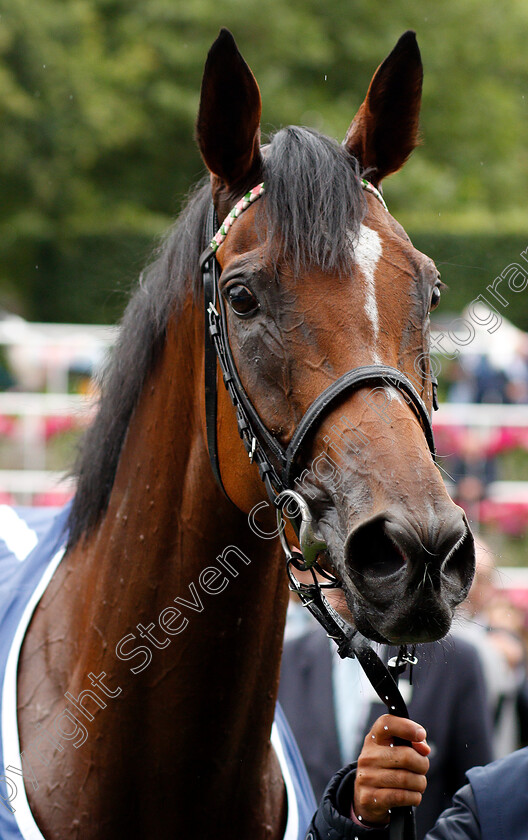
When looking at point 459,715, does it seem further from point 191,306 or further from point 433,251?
point 433,251

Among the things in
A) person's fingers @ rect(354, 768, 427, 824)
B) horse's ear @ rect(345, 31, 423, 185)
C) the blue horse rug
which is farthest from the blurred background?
person's fingers @ rect(354, 768, 427, 824)

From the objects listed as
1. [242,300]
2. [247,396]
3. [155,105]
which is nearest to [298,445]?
[247,396]

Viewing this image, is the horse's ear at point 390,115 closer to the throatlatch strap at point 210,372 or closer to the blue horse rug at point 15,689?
the throatlatch strap at point 210,372

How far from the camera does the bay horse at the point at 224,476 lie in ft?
5.98

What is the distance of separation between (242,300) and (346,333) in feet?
0.85

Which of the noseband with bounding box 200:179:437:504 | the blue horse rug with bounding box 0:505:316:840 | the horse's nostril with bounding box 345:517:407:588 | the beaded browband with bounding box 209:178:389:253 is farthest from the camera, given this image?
the blue horse rug with bounding box 0:505:316:840

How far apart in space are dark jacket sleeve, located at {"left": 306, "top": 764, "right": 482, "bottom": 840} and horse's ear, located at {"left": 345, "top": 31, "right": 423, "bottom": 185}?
1.44m

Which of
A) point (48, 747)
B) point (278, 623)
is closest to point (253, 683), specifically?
point (278, 623)

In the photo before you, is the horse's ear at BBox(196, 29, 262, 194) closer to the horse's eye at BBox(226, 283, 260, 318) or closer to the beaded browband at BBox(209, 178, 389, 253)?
the beaded browband at BBox(209, 178, 389, 253)

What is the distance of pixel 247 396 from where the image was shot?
196cm

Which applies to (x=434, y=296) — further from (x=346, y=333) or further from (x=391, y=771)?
(x=391, y=771)

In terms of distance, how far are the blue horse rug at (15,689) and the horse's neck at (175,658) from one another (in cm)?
5

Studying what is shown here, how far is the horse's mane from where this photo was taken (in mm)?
1906

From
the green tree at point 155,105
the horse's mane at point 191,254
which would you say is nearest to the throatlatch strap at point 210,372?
the horse's mane at point 191,254
